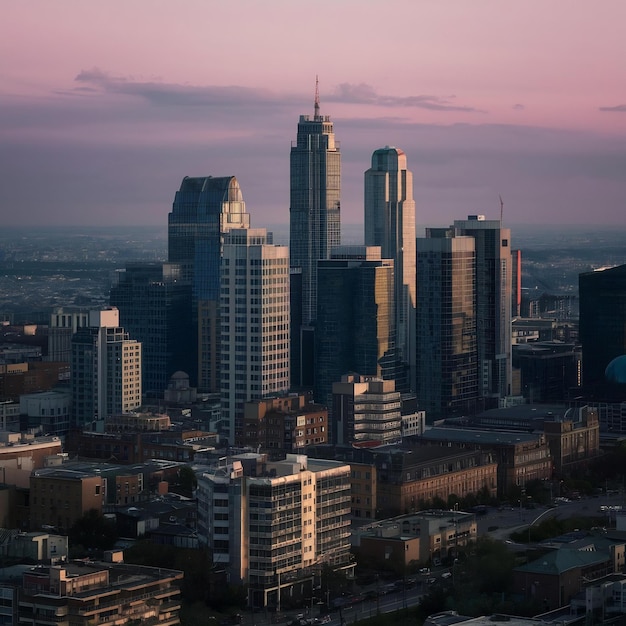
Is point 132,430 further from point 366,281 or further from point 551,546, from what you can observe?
point 551,546

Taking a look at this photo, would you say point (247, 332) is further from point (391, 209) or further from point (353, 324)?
point (391, 209)

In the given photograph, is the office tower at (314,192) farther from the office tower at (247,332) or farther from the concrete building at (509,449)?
the concrete building at (509,449)

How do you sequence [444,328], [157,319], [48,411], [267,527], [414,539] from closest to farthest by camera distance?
1. [267,527]
2. [414,539]
3. [48,411]
4. [444,328]
5. [157,319]

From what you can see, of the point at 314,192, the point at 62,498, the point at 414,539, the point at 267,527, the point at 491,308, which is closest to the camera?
the point at 267,527

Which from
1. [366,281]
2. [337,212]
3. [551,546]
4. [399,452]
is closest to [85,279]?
[337,212]

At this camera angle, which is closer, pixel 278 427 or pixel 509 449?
pixel 509 449

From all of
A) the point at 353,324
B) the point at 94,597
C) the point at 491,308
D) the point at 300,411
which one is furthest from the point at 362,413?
the point at 94,597
